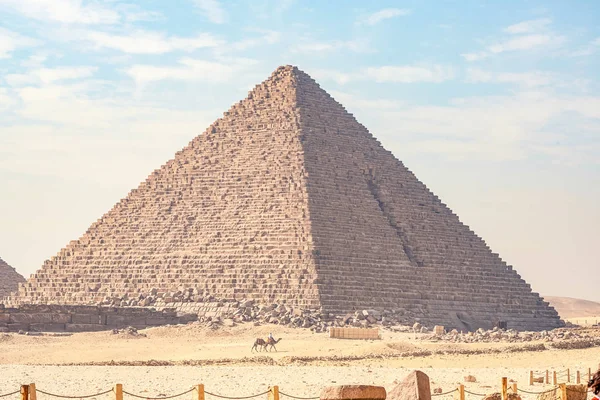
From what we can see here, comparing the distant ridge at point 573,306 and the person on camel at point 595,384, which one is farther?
the distant ridge at point 573,306

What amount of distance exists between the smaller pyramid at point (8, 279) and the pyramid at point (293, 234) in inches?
324

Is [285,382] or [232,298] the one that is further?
[232,298]

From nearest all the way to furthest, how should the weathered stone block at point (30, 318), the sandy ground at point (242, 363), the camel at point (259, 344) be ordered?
the sandy ground at point (242, 363)
the camel at point (259, 344)
the weathered stone block at point (30, 318)

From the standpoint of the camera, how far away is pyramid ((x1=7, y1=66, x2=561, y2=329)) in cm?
5634

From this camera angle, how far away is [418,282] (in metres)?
59.4

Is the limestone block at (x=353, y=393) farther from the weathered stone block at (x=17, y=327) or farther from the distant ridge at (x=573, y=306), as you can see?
the distant ridge at (x=573, y=306)

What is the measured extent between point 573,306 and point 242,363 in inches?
4409

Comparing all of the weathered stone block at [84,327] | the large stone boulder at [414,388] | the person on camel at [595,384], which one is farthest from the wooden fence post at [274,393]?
the weathered stone block at [84,327]

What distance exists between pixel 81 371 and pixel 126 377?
2.09 m

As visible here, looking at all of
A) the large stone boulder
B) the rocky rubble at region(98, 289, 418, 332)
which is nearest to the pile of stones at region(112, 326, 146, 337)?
the rocky rubble at region(98, 289, 418, 332)

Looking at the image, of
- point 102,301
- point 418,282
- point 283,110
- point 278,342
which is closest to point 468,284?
point 418,282

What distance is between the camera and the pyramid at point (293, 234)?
185 feet

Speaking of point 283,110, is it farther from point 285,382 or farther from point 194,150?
point 285,382

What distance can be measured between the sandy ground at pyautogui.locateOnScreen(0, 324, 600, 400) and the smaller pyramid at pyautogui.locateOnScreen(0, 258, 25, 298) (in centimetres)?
2524
